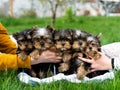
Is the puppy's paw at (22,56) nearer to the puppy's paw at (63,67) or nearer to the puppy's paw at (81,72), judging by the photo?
the puppy's paw at (63,67)

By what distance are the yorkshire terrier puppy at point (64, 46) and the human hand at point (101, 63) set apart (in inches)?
5.7

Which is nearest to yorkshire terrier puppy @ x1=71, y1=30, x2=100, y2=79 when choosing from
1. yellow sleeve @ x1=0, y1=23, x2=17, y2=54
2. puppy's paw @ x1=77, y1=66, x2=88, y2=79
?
puppy's paw @ x1=77, y1=66, x2=88, y2=79

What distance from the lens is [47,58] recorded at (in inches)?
213

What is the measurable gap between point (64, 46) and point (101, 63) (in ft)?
1.62

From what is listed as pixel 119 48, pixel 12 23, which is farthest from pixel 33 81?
pixel 12 23

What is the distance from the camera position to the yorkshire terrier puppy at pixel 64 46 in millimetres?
5340

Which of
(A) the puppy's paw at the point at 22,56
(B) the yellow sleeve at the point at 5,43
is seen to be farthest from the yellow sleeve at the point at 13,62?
(B) the yellow sleeve at the point at 5,43

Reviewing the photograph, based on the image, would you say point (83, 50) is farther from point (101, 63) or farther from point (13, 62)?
point (13, 62)

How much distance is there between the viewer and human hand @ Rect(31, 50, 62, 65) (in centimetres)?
538

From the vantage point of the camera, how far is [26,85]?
5172mm

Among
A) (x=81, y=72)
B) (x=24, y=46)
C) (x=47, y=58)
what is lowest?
(x=81, y=72)

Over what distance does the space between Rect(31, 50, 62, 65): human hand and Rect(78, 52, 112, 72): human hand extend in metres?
0.27

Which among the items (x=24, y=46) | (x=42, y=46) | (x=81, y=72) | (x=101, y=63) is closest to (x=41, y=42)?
(x=42, y=46)

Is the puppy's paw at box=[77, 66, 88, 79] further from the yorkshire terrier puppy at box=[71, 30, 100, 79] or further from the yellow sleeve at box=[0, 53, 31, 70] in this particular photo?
the yellow sleeve at box=[0, 53, 31, 70]
